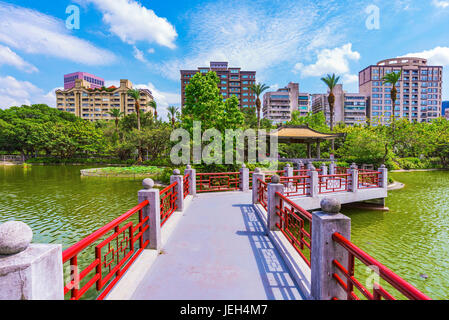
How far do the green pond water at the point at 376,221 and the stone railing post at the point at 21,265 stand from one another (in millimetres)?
7783

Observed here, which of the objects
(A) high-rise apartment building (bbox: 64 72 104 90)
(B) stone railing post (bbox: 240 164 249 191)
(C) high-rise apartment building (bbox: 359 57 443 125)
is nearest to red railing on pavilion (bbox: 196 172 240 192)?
(B) stone railing post (bbox: 240 164 249 191)

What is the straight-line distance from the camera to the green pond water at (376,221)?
22.7 ft

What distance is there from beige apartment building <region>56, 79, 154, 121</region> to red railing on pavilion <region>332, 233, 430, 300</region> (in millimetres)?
94084

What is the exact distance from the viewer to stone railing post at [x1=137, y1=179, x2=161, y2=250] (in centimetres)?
450

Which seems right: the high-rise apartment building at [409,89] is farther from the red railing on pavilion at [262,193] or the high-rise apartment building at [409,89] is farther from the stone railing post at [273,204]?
the stone railing post at [273,204]

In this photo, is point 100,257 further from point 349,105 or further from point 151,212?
point 349,105

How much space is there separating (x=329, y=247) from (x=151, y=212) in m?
3.35

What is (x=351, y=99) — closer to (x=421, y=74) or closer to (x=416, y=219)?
(x=421, y=74)

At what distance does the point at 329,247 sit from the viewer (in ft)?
8.82

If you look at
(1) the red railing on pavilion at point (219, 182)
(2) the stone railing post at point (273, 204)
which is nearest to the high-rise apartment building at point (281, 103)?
(1) the red railing on pavilion at point (219, 182)
